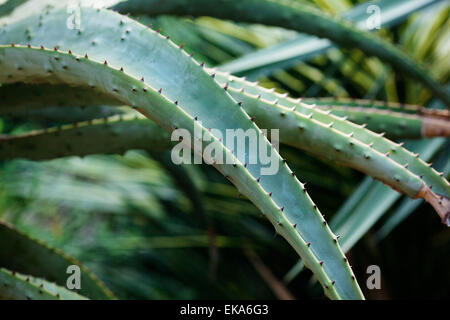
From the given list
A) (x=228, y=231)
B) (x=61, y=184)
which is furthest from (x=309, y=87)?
(x=61, y=184)

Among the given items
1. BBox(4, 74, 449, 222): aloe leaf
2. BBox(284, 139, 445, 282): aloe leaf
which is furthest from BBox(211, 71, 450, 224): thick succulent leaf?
BBox(284, 139, 445, 282): aloe leaf

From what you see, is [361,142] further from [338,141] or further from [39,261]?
[39,261]

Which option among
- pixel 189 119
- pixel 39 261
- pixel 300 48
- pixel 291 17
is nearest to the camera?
pixel 189 119

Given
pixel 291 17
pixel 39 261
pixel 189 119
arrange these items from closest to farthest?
pixel 189 119
pixel 39 261
pixel 291 17

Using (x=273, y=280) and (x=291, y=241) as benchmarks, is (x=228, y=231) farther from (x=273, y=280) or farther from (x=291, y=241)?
(x=291, y=241)

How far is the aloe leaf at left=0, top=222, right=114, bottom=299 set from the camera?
50 cm

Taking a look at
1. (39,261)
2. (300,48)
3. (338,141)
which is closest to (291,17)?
(300,48)

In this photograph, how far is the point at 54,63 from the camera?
39cm

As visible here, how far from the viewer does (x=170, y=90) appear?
0.38 m

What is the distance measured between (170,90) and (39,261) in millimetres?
279

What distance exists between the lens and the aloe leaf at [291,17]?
0.60 metres

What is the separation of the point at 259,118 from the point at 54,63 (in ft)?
0.62

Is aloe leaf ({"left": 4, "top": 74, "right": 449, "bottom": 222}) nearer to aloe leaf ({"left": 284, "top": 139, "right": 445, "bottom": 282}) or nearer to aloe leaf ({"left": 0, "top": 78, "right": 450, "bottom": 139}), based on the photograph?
aloe leaf ({"left": 0, "top": 78, "right": 450, "bottom": 139})

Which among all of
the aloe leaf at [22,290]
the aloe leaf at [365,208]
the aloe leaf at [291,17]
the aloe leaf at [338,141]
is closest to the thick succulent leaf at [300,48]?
the aloe leaf at [291,17]
